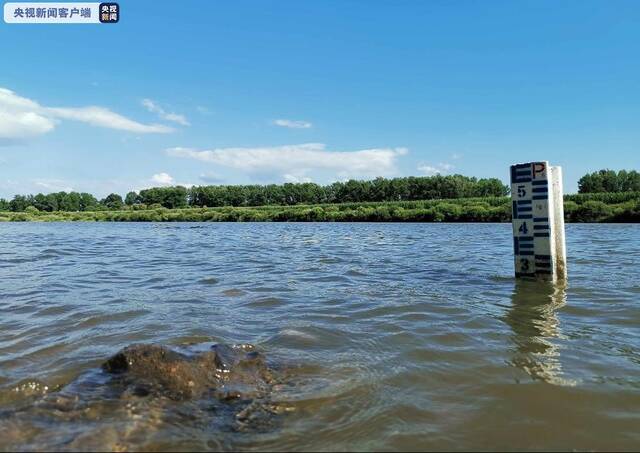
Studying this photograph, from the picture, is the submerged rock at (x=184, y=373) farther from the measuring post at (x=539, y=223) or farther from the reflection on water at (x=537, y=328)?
the measuring post at (x=539, y=223)

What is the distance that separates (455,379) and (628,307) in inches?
167

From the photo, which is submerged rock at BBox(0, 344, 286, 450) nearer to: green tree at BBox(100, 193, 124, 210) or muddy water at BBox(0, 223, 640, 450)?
muddy water at BBox(0, 223, 640, 450)

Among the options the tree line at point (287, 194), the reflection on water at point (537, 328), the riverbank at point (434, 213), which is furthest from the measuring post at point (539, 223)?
the tree line at point (287, 194)

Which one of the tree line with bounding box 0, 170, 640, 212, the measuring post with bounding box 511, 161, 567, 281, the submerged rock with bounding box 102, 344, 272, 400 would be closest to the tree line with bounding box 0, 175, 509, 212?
the tree line with bounding box 0, 170, 640, 212

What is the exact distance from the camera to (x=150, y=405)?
327cm

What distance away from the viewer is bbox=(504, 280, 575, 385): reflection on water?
416 cm

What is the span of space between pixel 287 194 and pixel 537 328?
5543 inches

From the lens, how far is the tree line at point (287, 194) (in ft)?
382

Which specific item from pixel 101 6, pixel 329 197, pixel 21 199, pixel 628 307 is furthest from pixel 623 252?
pixel 21 199

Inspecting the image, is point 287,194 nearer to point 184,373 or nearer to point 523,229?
point 523,229

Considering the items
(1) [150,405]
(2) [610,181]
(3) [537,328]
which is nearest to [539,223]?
(3) [537,328]

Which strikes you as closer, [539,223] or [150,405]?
[150,405]

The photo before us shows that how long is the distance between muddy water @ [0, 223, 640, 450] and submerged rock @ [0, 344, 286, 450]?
0.06 feet

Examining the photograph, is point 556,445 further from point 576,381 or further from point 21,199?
point 21,199
